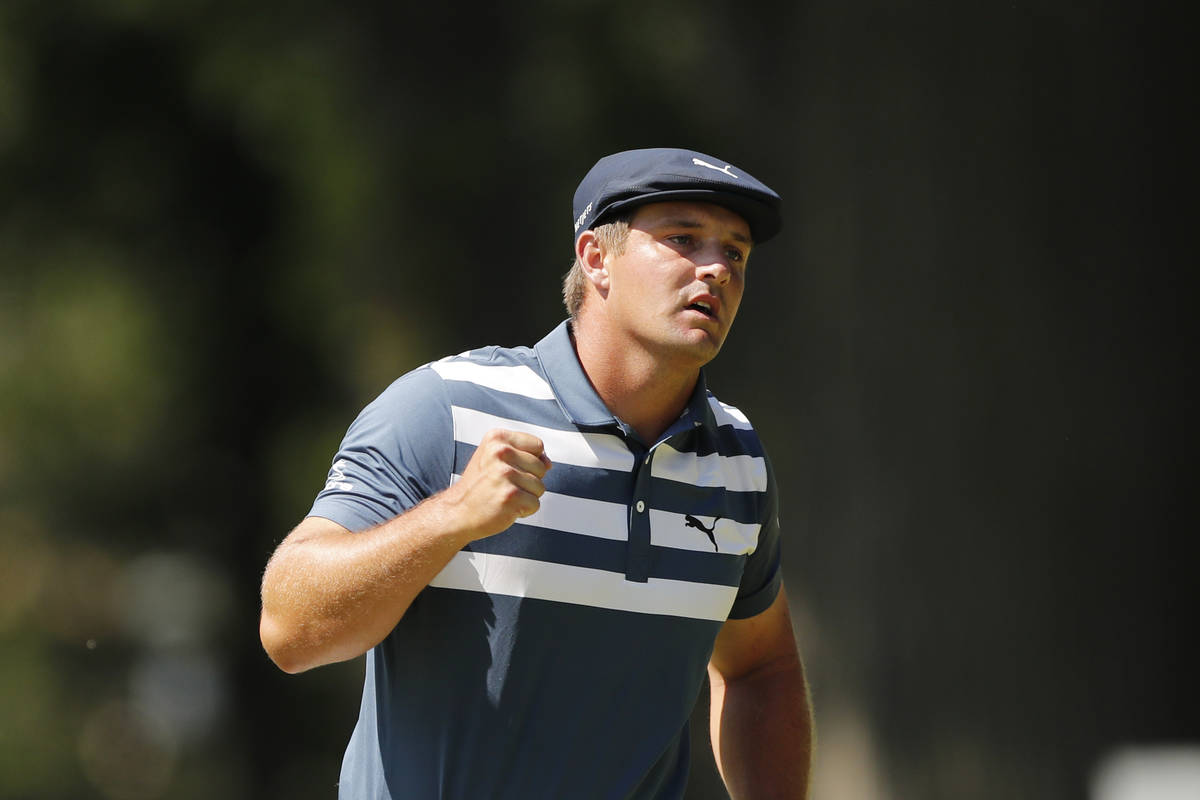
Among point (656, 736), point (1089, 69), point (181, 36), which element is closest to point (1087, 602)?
point (1089, 69)

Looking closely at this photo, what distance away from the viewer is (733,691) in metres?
2.53

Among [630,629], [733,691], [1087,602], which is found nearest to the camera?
[630,629]

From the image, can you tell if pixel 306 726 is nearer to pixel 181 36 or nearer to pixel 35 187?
pixel 35 187

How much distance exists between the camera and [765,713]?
248cm

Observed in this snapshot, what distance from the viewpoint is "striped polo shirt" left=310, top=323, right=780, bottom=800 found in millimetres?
1979

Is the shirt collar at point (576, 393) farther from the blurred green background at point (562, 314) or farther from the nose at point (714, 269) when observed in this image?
the blurred green background at point (562, 314)

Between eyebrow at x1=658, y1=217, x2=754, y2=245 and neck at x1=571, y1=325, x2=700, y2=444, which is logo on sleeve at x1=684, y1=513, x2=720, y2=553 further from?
eyebrow at x1=658, y1=217, x2=754, y2=245

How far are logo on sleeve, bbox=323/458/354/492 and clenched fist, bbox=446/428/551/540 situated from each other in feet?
0.77

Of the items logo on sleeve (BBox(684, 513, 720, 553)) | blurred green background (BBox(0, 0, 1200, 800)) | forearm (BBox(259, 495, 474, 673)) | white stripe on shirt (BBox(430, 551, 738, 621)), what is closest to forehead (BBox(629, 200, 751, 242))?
logo on sleeve (BBox(684, 513, 720, 553))

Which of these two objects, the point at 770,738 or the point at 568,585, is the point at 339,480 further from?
the point at 770,738

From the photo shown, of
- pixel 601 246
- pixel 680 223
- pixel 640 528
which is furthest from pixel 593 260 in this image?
pixel 640 528

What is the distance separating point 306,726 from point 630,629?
2.46 m

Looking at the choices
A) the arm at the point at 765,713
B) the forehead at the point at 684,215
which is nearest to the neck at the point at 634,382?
the forehead at the point at 684,215

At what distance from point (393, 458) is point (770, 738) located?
97 cm
